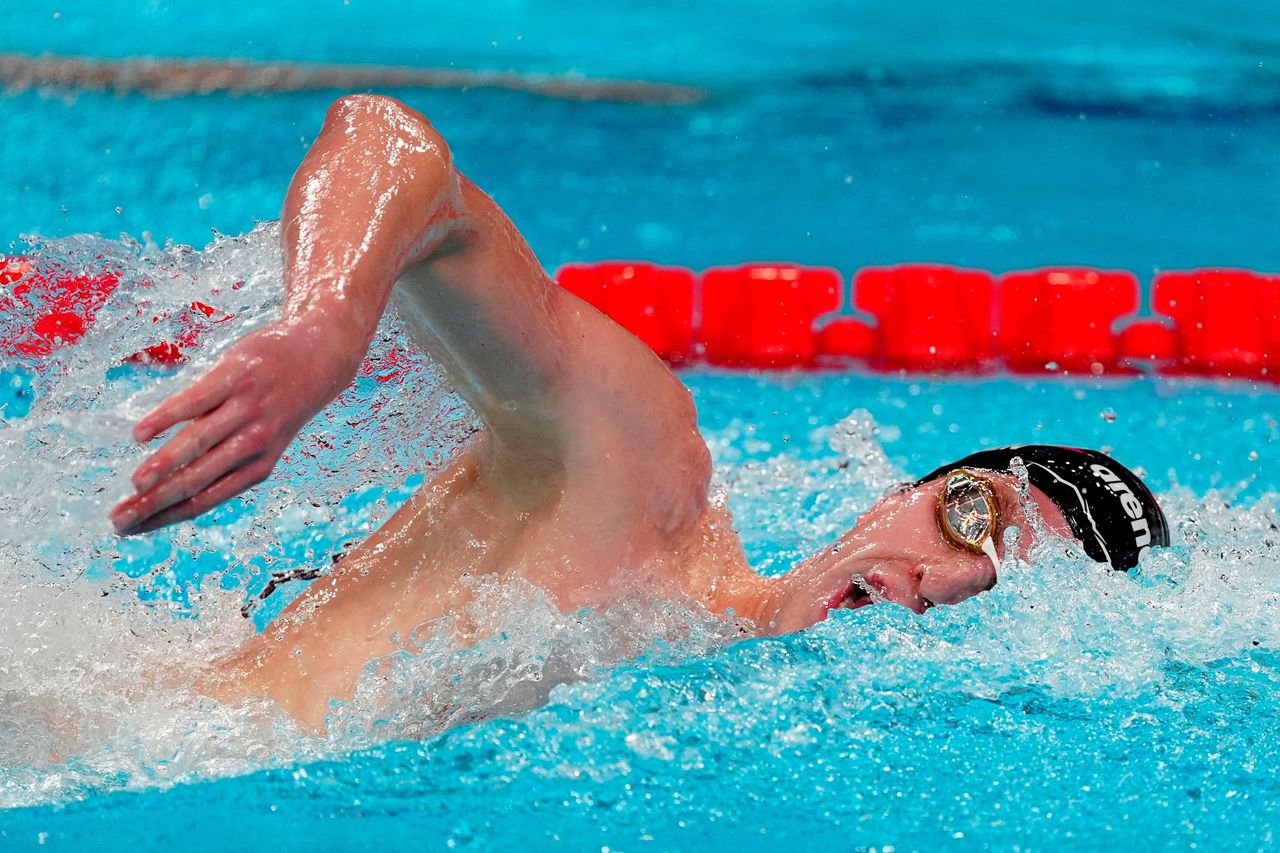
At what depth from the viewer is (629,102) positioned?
4.03 metres

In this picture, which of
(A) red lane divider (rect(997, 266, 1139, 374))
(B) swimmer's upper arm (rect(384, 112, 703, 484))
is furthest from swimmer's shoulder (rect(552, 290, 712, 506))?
(A) red lane divider (rect(997, 266, 1139, 374))

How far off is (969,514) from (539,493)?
47 cm

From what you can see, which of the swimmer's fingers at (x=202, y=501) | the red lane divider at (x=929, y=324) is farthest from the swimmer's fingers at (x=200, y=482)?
the red lane divider at (x=929, y=324)

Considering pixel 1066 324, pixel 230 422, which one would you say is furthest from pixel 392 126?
pixel 1066 324

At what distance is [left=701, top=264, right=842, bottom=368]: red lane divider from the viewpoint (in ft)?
10.3

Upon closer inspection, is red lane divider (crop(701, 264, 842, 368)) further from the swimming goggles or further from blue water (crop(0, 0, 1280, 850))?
the swimming goggles

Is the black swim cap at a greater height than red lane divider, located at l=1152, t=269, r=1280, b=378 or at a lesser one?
greater

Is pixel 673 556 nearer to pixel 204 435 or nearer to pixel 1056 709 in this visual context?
pixel 1056 709

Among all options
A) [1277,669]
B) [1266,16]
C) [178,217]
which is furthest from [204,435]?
[1266,16]

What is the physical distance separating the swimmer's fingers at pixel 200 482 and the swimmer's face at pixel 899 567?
2.73 feet

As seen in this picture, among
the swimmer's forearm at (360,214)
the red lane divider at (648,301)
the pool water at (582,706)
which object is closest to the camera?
the swimmer's forearm at (360,214)

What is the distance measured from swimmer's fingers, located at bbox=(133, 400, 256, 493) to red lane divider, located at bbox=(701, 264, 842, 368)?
2.29m

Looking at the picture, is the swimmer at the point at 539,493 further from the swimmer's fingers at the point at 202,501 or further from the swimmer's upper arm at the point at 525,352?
the swimmer's fingers at the point at 202,501

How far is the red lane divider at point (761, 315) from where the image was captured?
3141 mm
